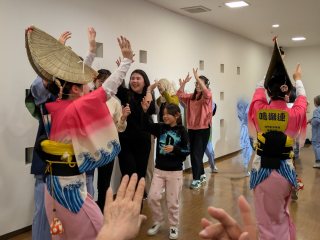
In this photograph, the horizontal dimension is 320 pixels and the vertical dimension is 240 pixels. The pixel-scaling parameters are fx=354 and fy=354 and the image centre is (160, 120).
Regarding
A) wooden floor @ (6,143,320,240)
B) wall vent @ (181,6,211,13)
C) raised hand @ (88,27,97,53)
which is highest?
wall vent @ (181,6,211,13)

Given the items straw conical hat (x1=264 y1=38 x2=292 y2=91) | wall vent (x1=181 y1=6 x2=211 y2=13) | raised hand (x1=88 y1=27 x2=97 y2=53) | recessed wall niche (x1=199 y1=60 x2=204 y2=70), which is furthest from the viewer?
recessed wall niche (x1=199 y1=60 x2=204 y2=70)

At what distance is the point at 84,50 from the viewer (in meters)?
3.86

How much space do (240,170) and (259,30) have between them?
302cm

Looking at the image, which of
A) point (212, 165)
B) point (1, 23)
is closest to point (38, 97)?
point (1, 23)

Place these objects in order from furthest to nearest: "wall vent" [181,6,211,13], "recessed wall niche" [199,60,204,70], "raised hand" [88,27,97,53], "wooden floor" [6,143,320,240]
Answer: "recessed wall niche" [199,60,204,70] < "wall vent" [181,6,211,13] < "wooden floor" [6,143,320,240] < "raised hand" [88,27,97,53]

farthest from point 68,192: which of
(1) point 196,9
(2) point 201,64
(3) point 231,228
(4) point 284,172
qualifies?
(2) point 201,64

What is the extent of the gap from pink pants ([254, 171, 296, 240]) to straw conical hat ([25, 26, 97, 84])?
1454 millimetres

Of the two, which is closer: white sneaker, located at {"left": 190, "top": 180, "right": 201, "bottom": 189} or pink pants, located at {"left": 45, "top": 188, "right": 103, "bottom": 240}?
pink pants, located at {"left": 45, "top": 188, "right": 103, "bottom": 240}

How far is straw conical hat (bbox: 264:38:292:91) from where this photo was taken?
2.58 m

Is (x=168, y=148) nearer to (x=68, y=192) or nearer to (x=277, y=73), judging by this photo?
(x=277, y=73)

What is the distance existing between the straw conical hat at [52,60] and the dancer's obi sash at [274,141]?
132 centimetres

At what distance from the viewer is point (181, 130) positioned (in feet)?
10.6

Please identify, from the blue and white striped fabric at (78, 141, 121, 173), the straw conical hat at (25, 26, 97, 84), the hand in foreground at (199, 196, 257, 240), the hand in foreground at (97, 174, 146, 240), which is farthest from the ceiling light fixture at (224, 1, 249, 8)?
the hand in foreground at (199, 196, 257, 240)

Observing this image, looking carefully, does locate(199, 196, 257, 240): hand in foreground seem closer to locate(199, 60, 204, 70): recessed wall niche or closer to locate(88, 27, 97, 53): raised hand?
locate(88, 27, 97, 53): raised hand
